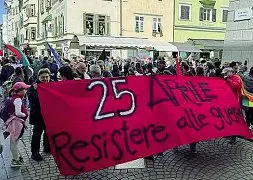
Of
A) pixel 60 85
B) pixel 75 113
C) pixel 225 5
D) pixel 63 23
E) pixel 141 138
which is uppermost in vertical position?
pixel 225 5

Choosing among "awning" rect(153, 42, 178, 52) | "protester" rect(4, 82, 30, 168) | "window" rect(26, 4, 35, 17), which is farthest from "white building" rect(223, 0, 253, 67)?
"window" rect(26, 4, 35, 17)

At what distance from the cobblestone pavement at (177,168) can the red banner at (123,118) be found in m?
0.58

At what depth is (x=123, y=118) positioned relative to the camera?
16.4 ft

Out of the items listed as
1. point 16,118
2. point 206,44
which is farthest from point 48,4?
point 16,118

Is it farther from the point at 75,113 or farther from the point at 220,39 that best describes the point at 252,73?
the point at 220,39

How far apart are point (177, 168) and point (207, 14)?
36805 mm

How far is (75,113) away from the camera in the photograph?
475cm

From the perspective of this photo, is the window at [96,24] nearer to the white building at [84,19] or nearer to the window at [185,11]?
the white building at [84,19]

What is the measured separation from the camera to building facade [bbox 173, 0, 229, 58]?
38.1m

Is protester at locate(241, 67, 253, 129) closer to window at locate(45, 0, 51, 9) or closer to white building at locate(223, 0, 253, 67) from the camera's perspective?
white building at locate(223, 0, 253, 67)

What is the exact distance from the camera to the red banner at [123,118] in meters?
4.64

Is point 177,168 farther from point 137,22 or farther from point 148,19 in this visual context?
point 148,19

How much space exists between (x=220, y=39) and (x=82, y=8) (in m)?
17.8

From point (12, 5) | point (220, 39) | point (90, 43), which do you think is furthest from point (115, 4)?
point (12, 5)
